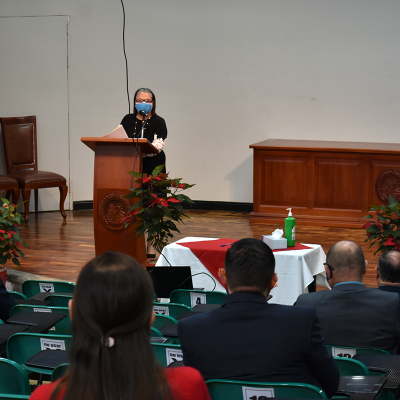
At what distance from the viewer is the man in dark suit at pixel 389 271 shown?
2.55 metres

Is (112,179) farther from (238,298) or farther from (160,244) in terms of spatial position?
(238,298)

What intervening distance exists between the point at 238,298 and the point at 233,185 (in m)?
6.48

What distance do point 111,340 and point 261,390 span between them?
64 centimetres

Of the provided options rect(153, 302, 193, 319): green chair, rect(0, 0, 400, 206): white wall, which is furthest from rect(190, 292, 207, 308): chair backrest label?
rect(0, 0, 400, 206): white wall

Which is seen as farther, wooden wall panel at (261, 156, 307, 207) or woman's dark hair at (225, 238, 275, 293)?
wooden wall panel at (261, 156, 307, 207)

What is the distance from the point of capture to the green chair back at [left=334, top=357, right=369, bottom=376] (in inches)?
72.4

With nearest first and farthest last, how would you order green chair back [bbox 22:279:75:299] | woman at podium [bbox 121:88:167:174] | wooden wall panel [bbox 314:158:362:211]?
green chair back [bbox 22:279:75:299] → woman at podium [bbox 121:88:167:174] → wooden wall panel [bbox 314:158:362:211]

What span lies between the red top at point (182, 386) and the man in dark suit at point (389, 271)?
1.59 m

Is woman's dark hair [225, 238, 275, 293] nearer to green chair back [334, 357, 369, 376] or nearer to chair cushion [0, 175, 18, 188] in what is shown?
green chair back [334, 357, 369, 376]

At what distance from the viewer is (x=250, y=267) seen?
1801mm

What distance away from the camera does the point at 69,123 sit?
8.01m

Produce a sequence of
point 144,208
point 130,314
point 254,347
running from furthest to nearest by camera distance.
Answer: point 144,208
point 254,347
point 130,314

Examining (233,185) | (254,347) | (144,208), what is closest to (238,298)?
(254,347)

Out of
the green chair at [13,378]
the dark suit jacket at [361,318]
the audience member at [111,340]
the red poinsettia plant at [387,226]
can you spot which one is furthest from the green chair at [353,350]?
the red poinsettia plant at [387,226]
